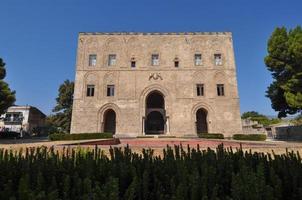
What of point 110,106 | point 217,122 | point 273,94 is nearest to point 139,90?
point 110,106

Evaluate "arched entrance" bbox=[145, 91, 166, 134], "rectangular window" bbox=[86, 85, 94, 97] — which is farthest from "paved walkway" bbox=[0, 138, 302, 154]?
"arched entrance" bbox=[145, 91, 166, 134]

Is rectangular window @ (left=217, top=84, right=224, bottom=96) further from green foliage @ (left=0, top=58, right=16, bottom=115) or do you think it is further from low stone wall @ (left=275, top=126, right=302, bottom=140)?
green foliage @ (left=0, top=58, right=16, bottom=115)

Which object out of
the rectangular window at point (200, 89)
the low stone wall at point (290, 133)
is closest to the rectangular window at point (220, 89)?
the rectangular window at point (200, 89)

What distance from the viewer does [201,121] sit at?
103ft

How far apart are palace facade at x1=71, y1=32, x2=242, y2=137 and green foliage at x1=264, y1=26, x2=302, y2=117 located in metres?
6.47

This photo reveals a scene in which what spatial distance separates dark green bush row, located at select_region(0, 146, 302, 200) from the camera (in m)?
2.40

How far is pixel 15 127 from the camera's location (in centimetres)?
4297

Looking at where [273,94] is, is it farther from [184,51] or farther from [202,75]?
[184,51]

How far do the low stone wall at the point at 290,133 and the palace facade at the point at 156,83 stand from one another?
17.5ft

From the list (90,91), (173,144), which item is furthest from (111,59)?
(173,144)

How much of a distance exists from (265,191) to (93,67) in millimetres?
29931

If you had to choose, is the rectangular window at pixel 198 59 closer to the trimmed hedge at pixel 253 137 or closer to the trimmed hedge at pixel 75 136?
the trimmed hedge at pixel 253 137

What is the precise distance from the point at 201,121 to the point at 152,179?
28.6m

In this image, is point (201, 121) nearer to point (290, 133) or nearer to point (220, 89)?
point (220, 89)
